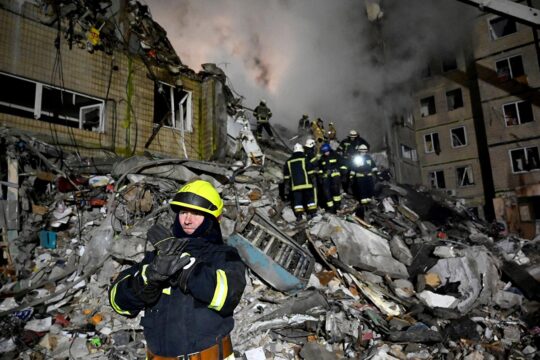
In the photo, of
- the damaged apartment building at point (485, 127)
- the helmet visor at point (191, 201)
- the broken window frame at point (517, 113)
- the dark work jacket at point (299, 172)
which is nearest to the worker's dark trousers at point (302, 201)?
the dark work jacket at point (299, 172)

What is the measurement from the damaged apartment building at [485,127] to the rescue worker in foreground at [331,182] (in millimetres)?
12514

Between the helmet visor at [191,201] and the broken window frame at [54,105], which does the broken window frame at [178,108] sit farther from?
the helmet visor at [191,201]

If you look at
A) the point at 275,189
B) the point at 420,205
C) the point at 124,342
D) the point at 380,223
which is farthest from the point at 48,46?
the point at 420,205

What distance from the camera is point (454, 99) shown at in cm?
2148

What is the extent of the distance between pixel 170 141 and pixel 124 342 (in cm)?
706

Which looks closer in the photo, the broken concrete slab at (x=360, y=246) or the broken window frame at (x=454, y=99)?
the broken concrete slab at (x=360, y=246)

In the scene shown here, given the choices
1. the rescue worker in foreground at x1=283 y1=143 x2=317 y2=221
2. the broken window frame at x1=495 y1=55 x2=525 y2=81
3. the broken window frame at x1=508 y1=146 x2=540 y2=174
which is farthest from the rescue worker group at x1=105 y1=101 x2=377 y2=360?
the broken window frame at x1=495 y1=55 x2=525 y2=81

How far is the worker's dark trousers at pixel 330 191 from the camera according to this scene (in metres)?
8.20

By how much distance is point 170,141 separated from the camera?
10227 mm

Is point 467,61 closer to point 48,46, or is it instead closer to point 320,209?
point 320,209

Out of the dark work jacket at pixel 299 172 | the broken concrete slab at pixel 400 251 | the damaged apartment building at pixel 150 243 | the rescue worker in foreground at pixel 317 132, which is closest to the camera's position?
the damaged apartment building at pixel 150 243

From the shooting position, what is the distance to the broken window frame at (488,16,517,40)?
1836 cm

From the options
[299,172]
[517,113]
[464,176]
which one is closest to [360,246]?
[299,172]

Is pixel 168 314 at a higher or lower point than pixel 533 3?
lower
